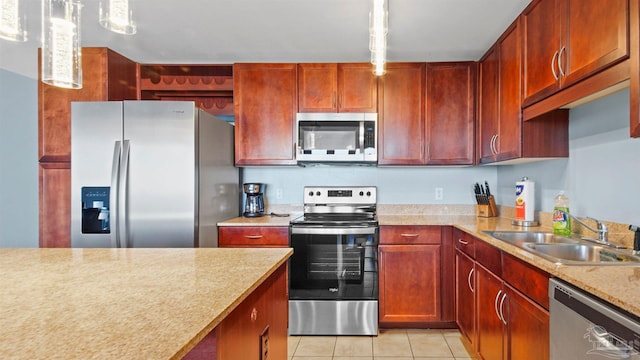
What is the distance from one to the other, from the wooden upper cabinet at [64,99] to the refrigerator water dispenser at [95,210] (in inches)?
19.2

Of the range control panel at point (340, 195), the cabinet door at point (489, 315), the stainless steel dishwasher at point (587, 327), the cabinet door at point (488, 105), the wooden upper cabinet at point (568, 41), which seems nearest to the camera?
the stainless steel dishwasher at point (587, 327)

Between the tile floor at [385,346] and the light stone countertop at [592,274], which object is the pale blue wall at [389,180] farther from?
the tile floor at [385,346]

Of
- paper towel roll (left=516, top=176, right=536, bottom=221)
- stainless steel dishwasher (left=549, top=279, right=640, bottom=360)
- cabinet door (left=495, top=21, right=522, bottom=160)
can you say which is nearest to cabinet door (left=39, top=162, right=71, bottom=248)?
stainless steel dishwasher (left=549, top=279, right=640, bottom=360)

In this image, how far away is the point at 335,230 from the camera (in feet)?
8.47

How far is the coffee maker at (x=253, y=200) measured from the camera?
301cm

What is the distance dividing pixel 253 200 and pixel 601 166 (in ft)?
8.04

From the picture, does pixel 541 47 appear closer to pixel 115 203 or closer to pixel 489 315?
pixel 489 315

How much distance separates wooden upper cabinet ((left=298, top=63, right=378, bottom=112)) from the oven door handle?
100 centimetres

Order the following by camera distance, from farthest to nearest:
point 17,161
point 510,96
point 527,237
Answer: point 17,161, point 510,96, point 527,237

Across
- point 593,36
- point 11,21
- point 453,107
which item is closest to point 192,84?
point 11,21

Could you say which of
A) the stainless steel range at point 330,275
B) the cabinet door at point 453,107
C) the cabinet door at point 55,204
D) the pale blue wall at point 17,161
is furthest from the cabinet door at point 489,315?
the pale blue wall at point 17,161

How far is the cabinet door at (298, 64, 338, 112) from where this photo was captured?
2.87 metres

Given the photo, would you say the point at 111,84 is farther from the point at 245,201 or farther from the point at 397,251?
the point at 397,251

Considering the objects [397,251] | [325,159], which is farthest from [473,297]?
[325,159]
